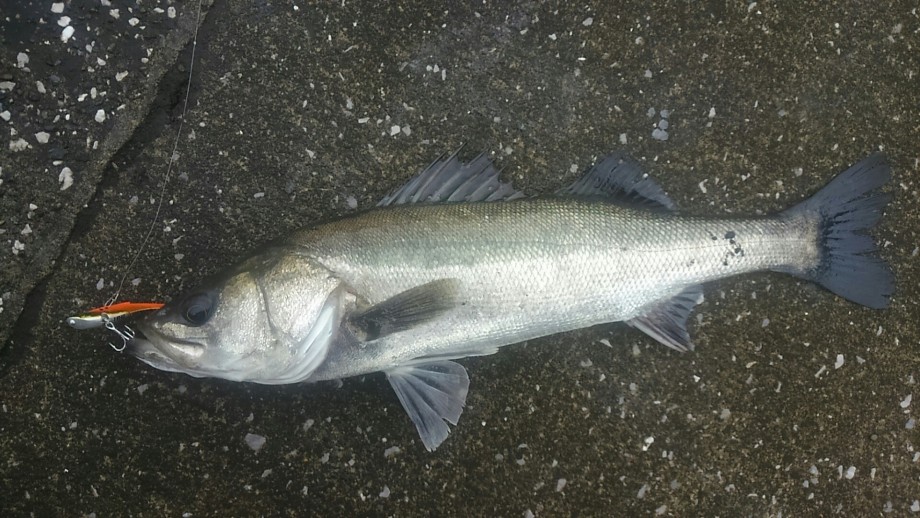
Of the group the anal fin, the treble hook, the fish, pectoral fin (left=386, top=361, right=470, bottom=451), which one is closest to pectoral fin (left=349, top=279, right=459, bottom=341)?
the fish

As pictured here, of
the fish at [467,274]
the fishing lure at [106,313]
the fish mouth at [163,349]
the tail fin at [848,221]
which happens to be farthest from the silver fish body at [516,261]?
the fishing lure at [106,313]

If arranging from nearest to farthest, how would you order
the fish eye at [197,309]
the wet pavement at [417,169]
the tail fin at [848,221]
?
the fish eye at [197,309]
the tail fin at [848,221]
the wet pavement at [417,169]

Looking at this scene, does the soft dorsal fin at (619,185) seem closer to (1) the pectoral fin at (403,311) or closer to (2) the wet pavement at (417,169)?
(2) the wet pavement at (417,169)

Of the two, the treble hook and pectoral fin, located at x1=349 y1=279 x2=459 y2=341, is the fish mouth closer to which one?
the treble hook

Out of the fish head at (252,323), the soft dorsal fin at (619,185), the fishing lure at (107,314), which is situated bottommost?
the fishing lure at (107,314)

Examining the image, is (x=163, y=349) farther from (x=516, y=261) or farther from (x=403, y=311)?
(x=516, y=261)

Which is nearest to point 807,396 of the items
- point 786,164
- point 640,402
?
point 640,402

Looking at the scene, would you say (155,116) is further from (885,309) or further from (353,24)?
(885,309)

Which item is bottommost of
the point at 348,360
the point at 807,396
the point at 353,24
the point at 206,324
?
the point at 807,396

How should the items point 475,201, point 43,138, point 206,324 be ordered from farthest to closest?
point 43,138 → point 475,201 → point 206,324
